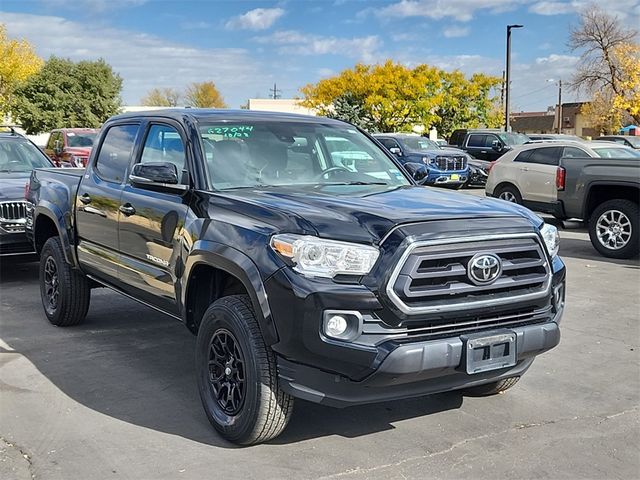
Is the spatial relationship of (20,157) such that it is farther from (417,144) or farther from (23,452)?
(417,144)

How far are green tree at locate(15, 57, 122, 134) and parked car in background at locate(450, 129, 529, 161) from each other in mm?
28350

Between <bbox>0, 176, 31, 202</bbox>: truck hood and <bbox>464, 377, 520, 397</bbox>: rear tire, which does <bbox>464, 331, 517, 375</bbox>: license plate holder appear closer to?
<bbox>464, 377, 520, 397</bbox>: rear tire

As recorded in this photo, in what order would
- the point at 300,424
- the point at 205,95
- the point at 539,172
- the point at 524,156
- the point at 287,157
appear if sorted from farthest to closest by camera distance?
the point at 205,95, the point at 524,156, the point at 539,172, the point at 287,157, the point at 300,424

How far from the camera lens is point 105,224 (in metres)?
5.48

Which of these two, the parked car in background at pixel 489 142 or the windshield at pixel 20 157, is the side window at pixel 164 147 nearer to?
the windshield at pixel 20 157

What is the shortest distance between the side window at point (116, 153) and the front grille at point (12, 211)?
2818 mm

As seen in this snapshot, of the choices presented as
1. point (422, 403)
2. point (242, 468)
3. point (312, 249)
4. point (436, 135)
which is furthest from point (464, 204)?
point (436, 135)

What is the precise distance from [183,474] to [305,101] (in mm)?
39569

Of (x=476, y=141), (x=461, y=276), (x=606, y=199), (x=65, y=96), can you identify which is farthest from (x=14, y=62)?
(x=461, y=276)

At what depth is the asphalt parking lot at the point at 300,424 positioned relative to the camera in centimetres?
371

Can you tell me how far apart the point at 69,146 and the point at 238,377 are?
15824 millimetres

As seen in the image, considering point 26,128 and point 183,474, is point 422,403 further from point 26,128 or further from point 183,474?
point 26,128

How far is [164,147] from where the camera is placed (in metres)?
5.08

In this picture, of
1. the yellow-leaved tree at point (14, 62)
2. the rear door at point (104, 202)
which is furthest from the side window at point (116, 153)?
the yellow-leaved tree at point (14, 62)
